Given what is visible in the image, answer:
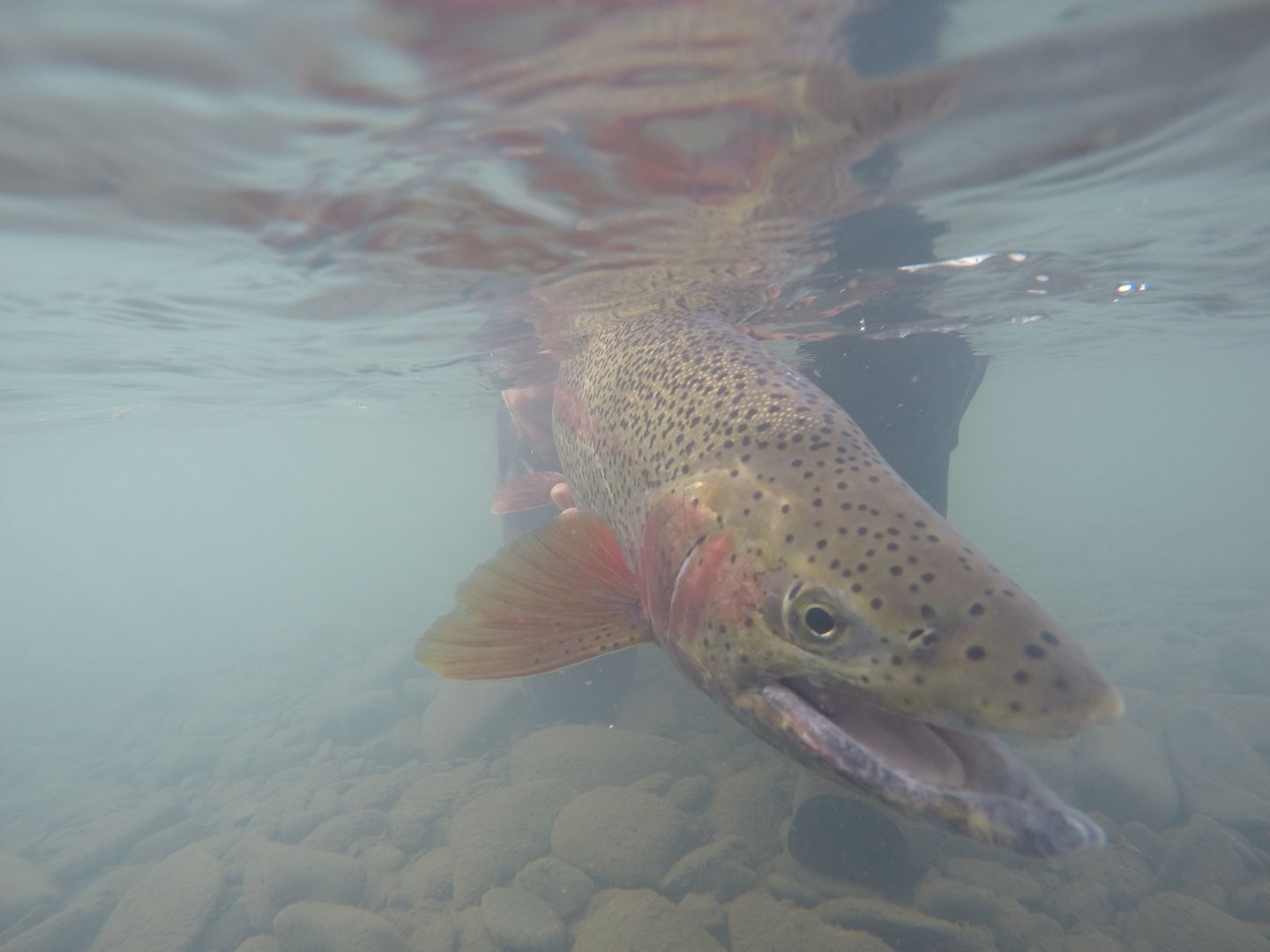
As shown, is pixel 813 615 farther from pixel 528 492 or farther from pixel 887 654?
pixel 528 492

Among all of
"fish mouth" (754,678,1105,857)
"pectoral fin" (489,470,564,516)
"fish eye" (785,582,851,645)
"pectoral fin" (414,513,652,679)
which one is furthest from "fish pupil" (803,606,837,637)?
"pectoral fin" (489,470,564,516)

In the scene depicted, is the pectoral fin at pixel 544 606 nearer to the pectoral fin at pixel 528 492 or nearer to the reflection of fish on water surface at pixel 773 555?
the reflection of fish on water surface at pixel 773 555

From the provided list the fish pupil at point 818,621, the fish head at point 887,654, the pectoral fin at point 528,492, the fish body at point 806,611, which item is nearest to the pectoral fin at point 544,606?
the fish body at point 806,611

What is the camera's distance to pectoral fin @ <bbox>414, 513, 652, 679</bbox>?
151 inches

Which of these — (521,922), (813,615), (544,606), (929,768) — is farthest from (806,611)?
(521,922)

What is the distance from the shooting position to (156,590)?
200ft

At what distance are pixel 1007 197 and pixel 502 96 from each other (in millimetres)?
6198

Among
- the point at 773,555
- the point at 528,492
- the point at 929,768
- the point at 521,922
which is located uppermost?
the point at 773,555

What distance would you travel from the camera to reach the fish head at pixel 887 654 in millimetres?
2322

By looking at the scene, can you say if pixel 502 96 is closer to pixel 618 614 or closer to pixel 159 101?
pixel 159 101

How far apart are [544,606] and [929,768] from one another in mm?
2242

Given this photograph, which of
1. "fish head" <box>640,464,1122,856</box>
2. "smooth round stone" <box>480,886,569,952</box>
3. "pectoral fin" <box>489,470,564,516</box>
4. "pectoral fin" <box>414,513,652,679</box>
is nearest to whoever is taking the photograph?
"fish head" <box>640,464,1122,856</box>

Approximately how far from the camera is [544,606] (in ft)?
13.0

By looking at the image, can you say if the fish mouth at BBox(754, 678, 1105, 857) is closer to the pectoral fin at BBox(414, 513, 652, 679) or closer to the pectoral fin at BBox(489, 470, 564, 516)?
the pectoral fin at BBox(414, 513, 652, 679)
